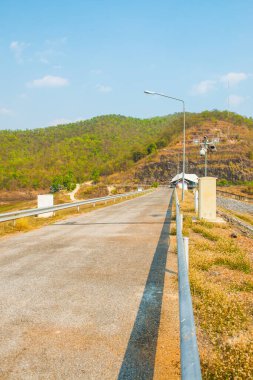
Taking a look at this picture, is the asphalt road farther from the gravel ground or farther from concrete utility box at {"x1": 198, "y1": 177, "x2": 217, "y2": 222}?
the gravel ground

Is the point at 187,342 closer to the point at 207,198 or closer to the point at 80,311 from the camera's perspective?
the point at 80,311

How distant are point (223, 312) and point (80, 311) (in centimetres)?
190

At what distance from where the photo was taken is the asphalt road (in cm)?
329

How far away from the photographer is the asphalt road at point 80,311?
10.8ft

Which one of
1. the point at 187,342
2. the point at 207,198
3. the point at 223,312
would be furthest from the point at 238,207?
the point at 187,342

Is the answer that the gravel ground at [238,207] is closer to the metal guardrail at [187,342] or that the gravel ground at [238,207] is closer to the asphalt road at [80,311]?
the asphalt road at [80,311]

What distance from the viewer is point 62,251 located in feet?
29.7

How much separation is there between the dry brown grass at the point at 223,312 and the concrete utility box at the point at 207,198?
7.56 m

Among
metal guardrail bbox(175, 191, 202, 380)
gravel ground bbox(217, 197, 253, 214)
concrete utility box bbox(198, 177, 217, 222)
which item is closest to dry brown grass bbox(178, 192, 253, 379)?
metal guardrail bbox(175, 191, 202, 380)

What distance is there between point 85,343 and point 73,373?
23.7 inches

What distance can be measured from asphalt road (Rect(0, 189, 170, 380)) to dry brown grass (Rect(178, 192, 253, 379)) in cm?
56

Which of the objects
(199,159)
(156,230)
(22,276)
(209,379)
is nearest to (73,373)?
(209,379)

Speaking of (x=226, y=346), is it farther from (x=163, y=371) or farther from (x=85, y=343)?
(x=85, y=343)

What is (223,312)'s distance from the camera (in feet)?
14.6
